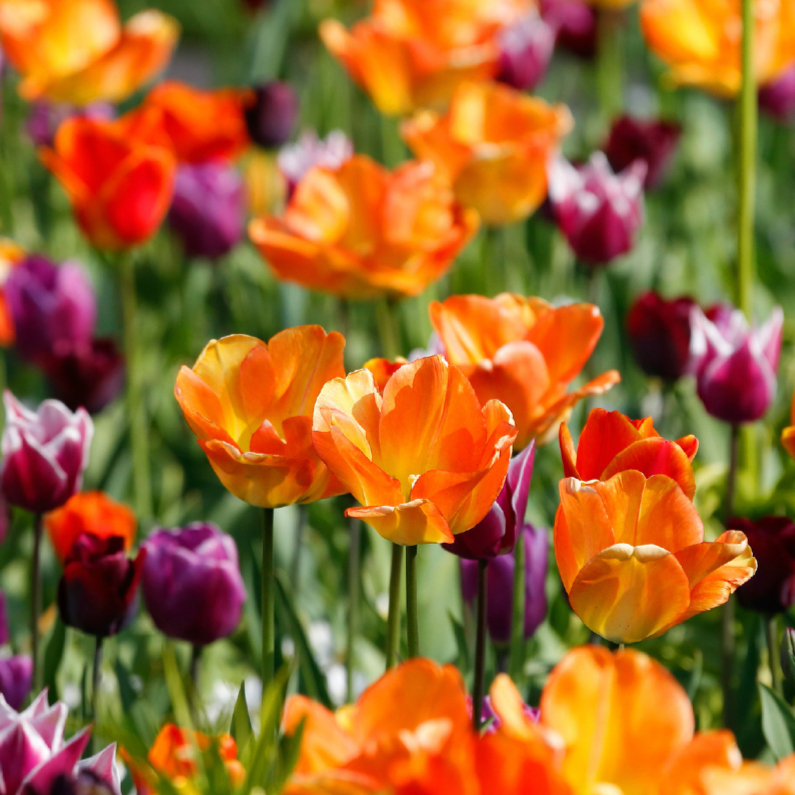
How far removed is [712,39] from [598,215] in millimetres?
478

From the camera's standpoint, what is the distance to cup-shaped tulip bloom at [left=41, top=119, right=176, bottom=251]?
1159 millimetres

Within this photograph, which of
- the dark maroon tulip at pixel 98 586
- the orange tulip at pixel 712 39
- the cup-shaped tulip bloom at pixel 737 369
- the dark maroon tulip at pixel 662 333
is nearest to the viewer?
the dark maroon tulip at pixel 98 586

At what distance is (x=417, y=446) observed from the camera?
0.53m

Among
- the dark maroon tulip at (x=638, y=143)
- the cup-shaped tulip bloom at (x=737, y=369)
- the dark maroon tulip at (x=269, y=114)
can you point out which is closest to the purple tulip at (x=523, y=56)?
the dark maroon tulip at (x=638, y=143)

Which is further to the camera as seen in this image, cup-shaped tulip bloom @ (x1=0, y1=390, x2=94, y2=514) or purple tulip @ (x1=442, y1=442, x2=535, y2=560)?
cup-shaped tulip bloom @ (x1=0, y1=390, x2=94, y2=514)

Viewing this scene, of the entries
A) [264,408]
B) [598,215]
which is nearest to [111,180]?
[598,215]

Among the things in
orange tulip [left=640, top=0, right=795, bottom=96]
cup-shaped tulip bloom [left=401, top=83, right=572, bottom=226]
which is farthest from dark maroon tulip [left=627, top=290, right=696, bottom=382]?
orange tulip [left=640, top=0, right=795, bottom=96]

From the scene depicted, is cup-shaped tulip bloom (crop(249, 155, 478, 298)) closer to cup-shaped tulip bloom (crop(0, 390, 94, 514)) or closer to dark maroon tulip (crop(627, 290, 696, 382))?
dark maroon tulip (crop(627, 290, 696, 382))

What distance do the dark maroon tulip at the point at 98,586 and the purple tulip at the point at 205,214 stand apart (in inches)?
35.7

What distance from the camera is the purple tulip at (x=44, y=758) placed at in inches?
17.4

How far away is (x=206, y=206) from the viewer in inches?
59.4

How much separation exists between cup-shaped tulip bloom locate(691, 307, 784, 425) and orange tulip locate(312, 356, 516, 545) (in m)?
0.36

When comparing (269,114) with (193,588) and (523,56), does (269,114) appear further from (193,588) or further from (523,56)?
(193,588)

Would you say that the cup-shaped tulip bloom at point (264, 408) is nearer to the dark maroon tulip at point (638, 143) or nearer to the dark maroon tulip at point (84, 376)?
the dark maroon tulip at point (84, 376)
